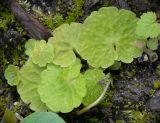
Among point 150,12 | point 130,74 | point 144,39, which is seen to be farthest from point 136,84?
point 150,12

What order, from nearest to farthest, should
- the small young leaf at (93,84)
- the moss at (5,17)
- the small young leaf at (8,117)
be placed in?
1. the small young leaf at (8,117)
2. the small young leaf at (93,84)
3. the moss at (5,17)

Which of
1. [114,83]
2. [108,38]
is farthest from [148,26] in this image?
[114,83]

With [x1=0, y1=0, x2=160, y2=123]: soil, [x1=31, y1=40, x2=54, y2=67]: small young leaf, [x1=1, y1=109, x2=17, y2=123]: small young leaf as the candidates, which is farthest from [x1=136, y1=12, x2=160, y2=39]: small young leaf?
[x1=1, y1=109, x2=17, y2=123]: small young leaf

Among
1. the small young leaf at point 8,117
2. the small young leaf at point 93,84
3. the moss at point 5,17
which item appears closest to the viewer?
the small young leaf at point 8,117

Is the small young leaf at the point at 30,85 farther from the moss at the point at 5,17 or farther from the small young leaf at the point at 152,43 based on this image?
the small young leaf at the point at 152,43

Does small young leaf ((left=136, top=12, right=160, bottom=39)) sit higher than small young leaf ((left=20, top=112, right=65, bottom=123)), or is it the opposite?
small young leaf ((left=20, top=112, right=65, bottom=123))

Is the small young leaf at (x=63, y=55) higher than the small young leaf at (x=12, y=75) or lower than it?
lower

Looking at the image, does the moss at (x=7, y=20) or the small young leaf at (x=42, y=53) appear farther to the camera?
the moss at (x=7, y=20)

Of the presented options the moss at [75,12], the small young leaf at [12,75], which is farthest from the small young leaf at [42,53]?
the moss at [75,12]

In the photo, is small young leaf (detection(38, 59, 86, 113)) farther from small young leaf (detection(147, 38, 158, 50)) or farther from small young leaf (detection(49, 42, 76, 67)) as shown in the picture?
small young leaf (detection(147, 38, 158, 50))
